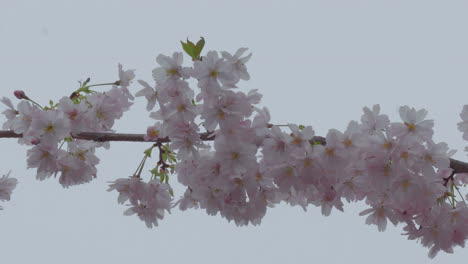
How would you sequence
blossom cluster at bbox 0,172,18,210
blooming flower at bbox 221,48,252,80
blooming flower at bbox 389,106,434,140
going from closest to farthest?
blooming flower at bbox 389,106,434,140 → blooming flower at bbox 221,48,252,80 → blossom cluster at bbox 0,172,18,210

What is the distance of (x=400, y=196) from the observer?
1.71 m

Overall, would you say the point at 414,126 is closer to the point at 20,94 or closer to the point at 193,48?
the point at 193,48

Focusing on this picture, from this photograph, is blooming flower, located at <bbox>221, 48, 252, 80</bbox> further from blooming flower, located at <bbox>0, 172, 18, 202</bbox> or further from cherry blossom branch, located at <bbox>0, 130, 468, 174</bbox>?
blooming flower, located at <bbox>0, 172, 18, 202</bbox>

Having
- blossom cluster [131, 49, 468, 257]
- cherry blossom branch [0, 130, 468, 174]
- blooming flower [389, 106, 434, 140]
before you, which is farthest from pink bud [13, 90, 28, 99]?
blooming flower [389, 106, 434, 140]

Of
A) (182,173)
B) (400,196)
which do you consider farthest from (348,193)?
(182,173)

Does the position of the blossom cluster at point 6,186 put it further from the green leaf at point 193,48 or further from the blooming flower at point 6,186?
the green leaf at point 193,48

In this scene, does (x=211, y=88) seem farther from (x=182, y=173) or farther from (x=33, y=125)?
(x=33, y=125)

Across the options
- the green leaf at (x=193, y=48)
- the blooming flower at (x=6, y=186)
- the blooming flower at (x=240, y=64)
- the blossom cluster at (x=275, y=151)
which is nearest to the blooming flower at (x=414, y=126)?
the blossom cluster at (x=275, y=151)

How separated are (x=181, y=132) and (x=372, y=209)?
0.79m

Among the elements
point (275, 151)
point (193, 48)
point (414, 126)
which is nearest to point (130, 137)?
point (193, 48)

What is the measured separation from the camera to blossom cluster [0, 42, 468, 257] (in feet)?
5.42

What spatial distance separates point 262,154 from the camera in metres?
1.70

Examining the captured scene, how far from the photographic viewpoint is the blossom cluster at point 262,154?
1.65 meters

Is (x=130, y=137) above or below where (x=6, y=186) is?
below
